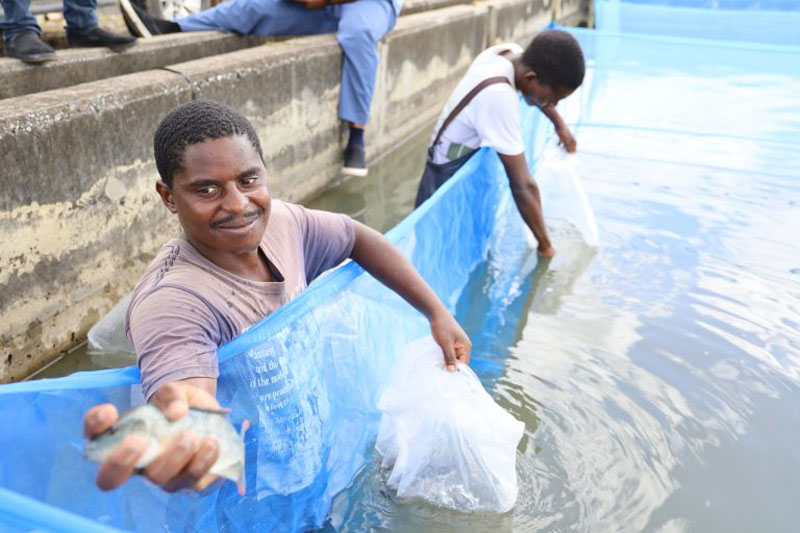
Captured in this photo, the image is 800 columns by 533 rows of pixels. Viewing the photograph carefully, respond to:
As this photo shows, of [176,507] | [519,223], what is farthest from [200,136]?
[519,223]

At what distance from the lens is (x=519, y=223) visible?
171 inches

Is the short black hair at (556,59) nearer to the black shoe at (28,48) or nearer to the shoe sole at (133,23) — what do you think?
the black shoe at (28,48)

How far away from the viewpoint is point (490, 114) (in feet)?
11.3

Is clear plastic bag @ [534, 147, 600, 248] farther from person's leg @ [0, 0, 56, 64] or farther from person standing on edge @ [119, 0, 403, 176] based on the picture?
person's leg @ [0, 0, 56, 64]

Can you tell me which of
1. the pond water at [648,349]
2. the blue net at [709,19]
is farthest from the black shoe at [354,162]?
the blue net at [709,19]

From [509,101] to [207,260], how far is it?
2098 mm

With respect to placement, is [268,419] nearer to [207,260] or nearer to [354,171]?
[207,260]

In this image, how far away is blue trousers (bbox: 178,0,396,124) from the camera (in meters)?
4.89

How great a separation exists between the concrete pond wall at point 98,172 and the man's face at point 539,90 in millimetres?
1475

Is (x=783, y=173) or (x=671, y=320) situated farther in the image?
(x=783, y=173)

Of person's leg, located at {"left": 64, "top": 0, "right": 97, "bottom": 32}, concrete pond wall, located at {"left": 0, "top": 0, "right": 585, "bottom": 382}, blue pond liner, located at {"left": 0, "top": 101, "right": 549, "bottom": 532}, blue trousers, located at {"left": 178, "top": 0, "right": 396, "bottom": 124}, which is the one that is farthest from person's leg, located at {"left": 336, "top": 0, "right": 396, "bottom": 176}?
blue pond liner, located at {"left": 0, "top": 101, "right": 549, "bottom": 532}

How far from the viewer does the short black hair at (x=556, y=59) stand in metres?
3.33

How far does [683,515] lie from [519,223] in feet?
7.63

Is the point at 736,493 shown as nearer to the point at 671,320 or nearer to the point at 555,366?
the point at 555,366
